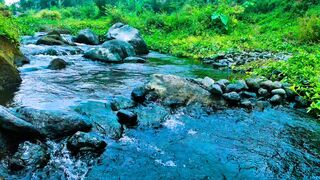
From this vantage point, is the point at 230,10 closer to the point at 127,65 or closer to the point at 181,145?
the point at 127,65

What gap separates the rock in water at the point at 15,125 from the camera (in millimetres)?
5145

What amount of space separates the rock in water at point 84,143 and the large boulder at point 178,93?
9.26 feet

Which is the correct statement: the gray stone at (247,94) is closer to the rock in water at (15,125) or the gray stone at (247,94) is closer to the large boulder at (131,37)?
the rock in water at (15,125)

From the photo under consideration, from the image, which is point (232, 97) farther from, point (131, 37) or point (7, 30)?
point (131, 37)

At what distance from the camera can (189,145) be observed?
19.2ft

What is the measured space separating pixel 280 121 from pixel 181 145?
2.82 m

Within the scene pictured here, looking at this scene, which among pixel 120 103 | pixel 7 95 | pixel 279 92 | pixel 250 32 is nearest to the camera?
pixel 120 103

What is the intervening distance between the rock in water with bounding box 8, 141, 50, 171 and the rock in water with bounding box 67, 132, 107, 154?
0.42m

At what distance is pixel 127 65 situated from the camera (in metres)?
13.6

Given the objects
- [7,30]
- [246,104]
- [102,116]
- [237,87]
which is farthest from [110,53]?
[102,116]

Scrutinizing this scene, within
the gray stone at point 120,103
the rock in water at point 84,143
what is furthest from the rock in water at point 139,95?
the rock in water at point 84,143

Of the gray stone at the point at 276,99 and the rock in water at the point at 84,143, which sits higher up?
the rock in water at the point at 84,143

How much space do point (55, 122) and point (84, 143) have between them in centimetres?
86

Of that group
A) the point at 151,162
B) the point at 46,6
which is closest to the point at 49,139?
the point at 151,162
